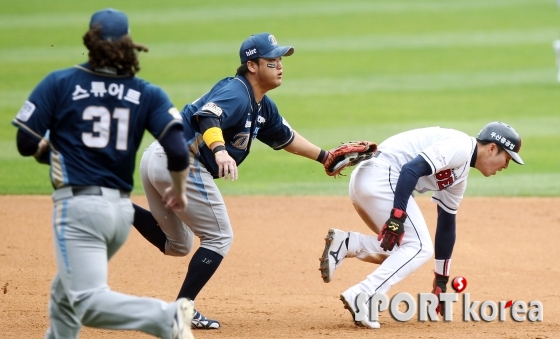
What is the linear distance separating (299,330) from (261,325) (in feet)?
0.86

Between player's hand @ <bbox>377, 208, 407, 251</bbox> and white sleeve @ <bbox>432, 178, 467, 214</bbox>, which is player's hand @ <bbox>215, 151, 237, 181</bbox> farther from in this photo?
white sleeve @ <bbox>432, 178, 467, 214</bbox>

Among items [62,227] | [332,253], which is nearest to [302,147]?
[332,253]

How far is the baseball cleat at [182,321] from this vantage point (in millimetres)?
3660

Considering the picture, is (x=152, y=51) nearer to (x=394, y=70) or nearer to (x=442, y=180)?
(x=394, y=70)

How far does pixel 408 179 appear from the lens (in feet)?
16.6

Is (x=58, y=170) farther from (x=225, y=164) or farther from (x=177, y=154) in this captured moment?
(x=225, y=164)

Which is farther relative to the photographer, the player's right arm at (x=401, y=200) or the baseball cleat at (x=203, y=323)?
the baseball cleat at (x=203, y=323)

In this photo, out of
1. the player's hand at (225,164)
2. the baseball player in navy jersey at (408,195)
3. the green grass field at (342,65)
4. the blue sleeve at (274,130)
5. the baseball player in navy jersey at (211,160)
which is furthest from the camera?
the green grass field at (342,65)

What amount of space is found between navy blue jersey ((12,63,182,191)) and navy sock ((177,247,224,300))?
130cm

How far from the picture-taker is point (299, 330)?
5168mm

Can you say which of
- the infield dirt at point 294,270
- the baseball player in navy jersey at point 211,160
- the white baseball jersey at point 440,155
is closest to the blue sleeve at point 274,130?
the baseball player in navy jersey at point 211,160

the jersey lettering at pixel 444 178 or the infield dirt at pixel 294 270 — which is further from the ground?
the jersey lettering at pixel 444 178

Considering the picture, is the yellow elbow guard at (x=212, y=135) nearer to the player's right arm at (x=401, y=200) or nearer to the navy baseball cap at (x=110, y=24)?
the player's right arm at (x=401, y=200)

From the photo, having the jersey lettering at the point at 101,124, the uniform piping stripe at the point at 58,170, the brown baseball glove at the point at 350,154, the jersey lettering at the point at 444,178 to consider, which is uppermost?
the jersey lettering at the point at 101,124
